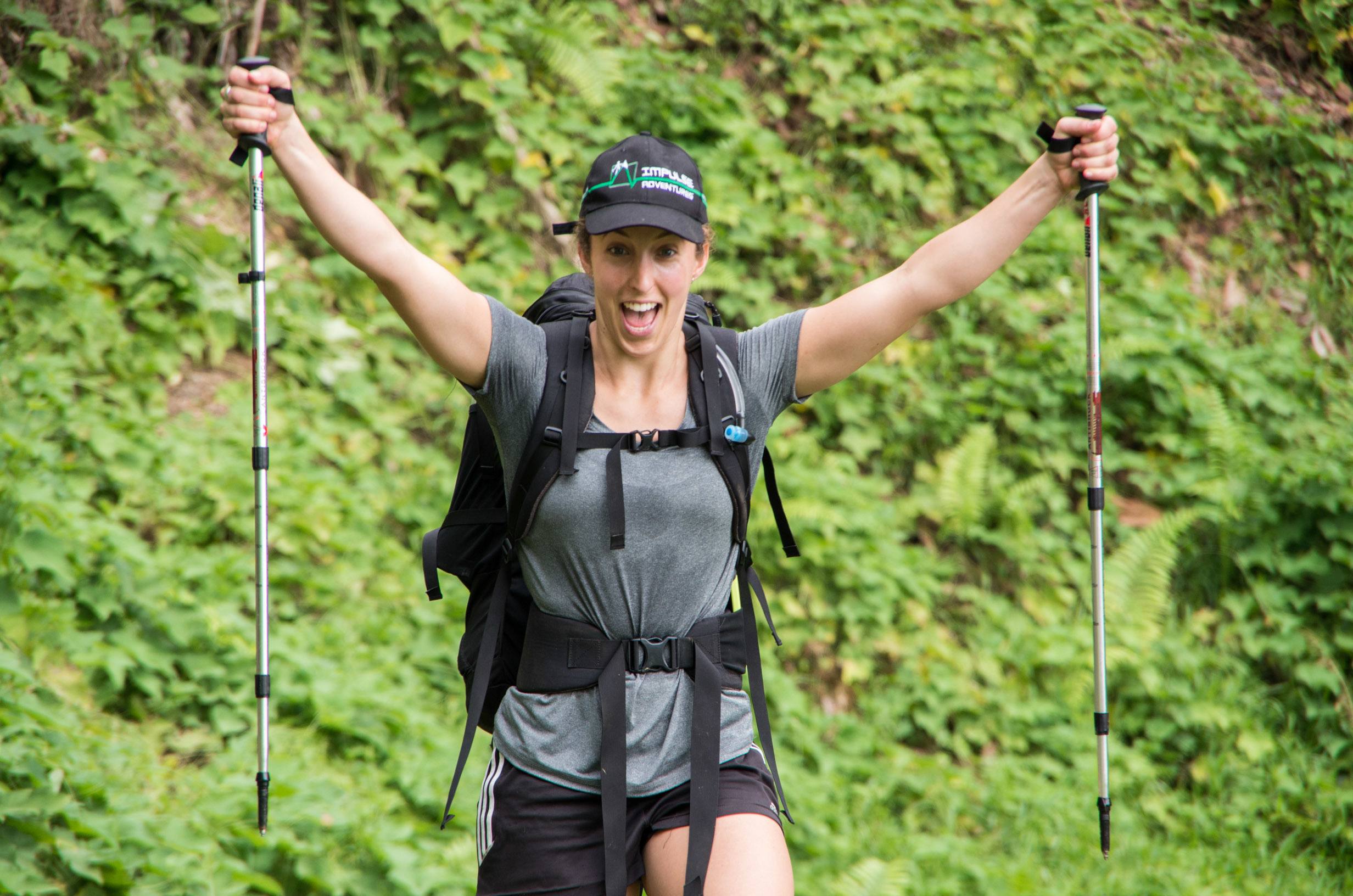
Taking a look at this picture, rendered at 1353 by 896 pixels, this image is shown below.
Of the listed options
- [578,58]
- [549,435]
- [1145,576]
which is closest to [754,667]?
[549,435]

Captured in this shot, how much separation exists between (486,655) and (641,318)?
3.38 feet

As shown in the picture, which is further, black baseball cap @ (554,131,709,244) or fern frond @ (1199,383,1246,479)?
fern frond @ (1199,383,1246,479)

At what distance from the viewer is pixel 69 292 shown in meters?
6.29

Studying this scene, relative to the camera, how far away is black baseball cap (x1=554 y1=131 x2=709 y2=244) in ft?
9.75

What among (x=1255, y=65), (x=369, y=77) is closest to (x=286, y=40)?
(x=369, y=77)

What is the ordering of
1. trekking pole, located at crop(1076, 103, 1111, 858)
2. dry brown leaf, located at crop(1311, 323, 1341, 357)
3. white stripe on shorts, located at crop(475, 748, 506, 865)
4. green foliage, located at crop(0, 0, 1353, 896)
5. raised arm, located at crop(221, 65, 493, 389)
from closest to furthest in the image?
raised arm, located at crop(221, 65, 493, 389)
white stripe on shorts, located at crop(475, 748, 506, 865)
trekking pole, located at crop(1076, 103, 1111, 858)
green foliage, located at crop(0, 0, 1353, 896)
dry brown leaf, located at crop(1311, 323, 1341, 357)

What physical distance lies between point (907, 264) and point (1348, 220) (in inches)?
302

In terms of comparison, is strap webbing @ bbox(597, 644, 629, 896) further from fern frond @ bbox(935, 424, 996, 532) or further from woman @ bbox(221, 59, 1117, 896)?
fern frond @ bbox(935, 424, 996, 532)

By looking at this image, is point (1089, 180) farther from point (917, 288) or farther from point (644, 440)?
point (644, 440)

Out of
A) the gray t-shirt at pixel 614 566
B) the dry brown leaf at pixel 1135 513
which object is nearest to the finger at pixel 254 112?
the gray t-shirt at pixel 614 566

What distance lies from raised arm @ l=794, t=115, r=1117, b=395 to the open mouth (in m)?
0.46

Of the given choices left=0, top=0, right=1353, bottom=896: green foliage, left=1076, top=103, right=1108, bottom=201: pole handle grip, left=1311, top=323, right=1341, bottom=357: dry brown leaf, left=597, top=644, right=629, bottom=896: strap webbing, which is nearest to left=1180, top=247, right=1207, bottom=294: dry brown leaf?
left=0, top=0, right=1353, bottom=896: green foliage

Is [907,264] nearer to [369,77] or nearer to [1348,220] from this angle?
[369,77]

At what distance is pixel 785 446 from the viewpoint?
7.62 m
